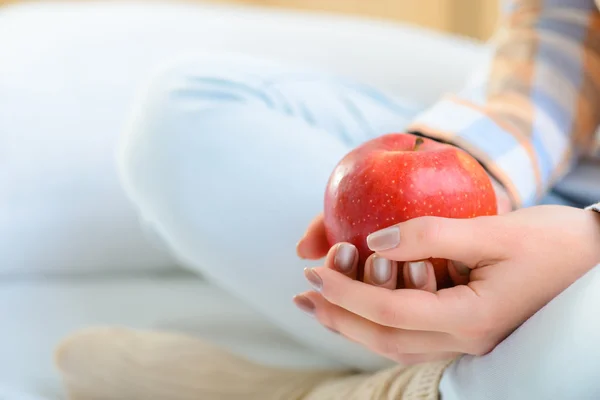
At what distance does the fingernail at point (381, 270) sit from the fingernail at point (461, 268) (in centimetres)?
4

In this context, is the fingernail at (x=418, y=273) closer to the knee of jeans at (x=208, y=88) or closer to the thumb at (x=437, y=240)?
the thumb at (x=437, y=240)

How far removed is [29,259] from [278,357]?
1.12 feet

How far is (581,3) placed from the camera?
64 centimetres

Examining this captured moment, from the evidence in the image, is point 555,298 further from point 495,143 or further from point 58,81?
point 58,81

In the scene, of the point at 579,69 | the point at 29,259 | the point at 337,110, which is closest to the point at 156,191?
the point at 337,110

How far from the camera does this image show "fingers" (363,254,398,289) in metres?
0.38

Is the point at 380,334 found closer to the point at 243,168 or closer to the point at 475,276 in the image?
the point at 475,276

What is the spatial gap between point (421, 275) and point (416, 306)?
0.08 ft

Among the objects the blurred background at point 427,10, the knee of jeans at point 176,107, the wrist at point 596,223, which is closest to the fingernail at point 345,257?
the wrist at point 596,223

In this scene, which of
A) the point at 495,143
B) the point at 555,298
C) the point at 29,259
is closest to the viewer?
the point at 555,298

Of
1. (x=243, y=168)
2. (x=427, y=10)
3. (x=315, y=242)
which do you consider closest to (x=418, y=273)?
(x=315, y=242)

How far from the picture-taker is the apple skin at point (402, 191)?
1.26 ft

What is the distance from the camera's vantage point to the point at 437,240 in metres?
0.35

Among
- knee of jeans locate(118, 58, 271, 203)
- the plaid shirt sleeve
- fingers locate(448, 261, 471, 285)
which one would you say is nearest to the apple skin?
fingers locate(448, 261, 471, 285)
